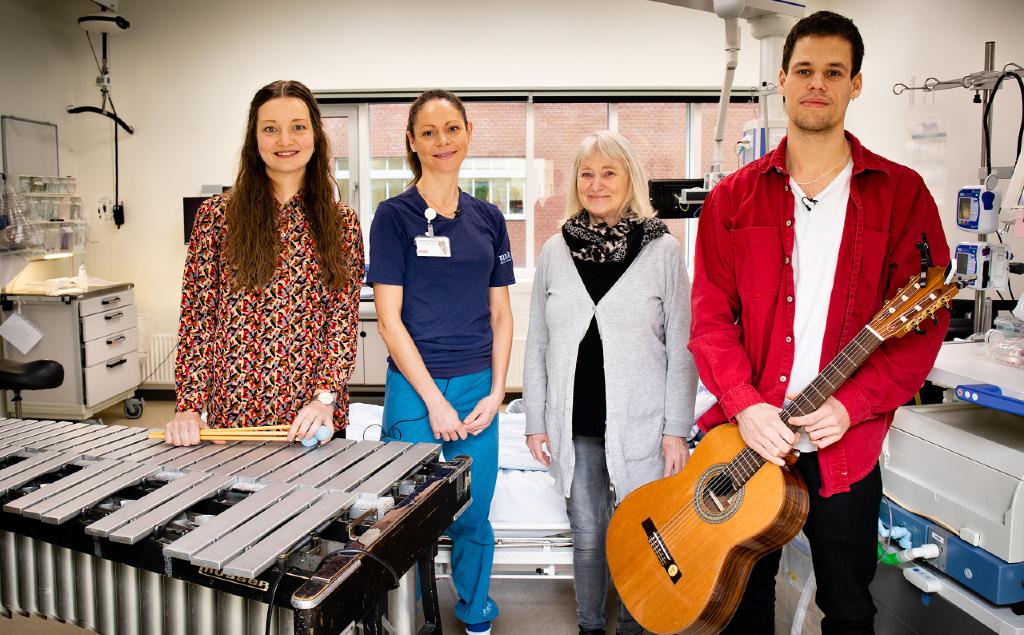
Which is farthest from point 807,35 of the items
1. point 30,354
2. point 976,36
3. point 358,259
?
point 30,354

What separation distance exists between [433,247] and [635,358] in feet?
2.05

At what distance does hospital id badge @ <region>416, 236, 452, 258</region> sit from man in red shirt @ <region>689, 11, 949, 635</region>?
28.7 inches

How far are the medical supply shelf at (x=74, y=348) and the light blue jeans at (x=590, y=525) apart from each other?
3827mm

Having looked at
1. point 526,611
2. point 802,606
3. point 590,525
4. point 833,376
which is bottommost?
point 526,611

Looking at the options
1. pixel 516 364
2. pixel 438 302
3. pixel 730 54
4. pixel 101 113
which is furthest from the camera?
pixel 516 364

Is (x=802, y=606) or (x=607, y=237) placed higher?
(x=607, y=237)

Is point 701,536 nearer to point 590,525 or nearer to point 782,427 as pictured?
point 782,427

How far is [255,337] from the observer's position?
1673 mm

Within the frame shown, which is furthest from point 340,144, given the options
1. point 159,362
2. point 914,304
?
point 914,304

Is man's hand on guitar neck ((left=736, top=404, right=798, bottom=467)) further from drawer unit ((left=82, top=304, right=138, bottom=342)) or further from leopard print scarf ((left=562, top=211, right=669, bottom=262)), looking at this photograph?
drawer unit ((left=82, top=304, right=138, bottom=342))

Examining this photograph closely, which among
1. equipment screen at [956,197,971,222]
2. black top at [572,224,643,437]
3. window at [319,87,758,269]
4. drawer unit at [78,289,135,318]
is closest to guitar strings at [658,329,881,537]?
black top at [572,224,643,437]

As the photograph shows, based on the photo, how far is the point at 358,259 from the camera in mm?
1821

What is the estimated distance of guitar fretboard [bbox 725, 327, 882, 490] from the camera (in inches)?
53.4

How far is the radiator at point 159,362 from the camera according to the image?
5.34m
